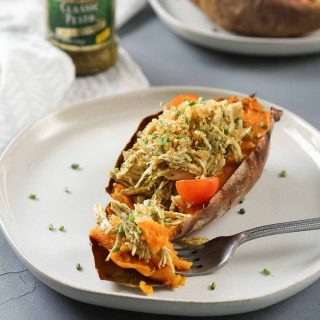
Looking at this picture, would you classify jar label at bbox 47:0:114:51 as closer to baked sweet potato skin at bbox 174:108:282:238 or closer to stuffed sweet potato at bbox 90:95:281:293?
stuffed sweet potato at bbox 90:95:281:293

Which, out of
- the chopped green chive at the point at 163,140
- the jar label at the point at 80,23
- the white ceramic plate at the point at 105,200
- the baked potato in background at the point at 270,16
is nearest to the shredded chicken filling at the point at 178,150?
the chopped green chive at the point at 163,140

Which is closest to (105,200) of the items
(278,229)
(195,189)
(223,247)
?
(195,189)

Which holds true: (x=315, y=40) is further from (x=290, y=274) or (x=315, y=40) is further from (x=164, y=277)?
(x=164, y=277)

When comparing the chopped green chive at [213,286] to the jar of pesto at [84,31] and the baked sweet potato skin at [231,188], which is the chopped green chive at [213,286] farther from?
the jar of pesto at [84,31]

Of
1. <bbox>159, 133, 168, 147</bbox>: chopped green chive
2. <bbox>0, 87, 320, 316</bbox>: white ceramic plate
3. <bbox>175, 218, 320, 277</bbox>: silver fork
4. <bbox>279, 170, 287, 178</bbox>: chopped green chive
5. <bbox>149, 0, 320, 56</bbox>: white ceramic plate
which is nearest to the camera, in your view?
<bbox>0, 87, 320, 316</bbox>: white ceramic plate

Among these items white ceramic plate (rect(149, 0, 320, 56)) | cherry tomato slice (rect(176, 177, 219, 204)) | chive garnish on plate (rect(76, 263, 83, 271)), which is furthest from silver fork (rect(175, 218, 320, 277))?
white ceramic plate (rect(149, 0, 320, 56))

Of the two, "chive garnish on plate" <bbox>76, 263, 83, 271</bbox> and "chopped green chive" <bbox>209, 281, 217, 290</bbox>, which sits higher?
"chopped green chive" <bbox>209, 281, 217, 290</bbox>
